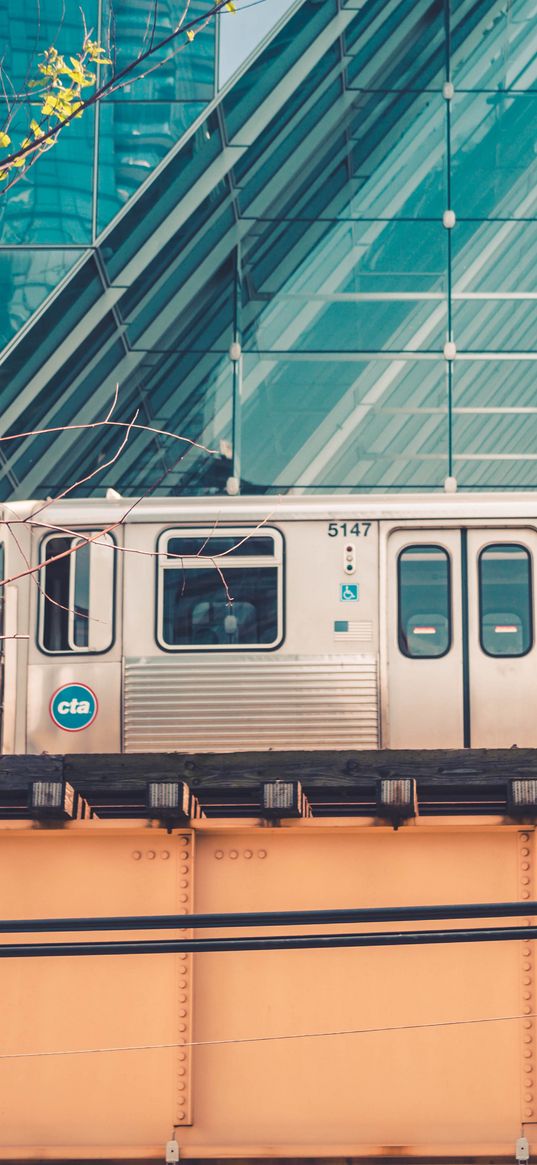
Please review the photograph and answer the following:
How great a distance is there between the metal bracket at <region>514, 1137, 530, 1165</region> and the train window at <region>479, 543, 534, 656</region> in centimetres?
442

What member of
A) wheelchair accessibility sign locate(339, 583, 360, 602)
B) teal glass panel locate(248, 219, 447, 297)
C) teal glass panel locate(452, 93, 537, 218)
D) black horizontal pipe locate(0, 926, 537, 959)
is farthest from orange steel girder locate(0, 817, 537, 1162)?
teal glass panel locate(452, 93, 537, 218)

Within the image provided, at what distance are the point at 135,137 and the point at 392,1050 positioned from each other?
14548 mm

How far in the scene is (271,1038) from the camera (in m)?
8.88

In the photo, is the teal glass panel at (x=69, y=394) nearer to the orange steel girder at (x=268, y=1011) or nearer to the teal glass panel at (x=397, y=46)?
the teal glass panel at (x=397, y=46)

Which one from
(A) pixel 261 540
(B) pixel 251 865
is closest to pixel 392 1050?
(B) pixel 251 865

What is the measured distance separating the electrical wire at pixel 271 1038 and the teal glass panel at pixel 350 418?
13.2m

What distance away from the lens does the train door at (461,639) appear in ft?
39.0

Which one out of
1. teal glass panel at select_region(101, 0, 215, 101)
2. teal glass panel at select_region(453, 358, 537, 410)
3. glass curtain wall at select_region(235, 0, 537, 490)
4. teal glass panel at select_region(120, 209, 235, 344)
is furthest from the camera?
teal glass panel at select_region(453, 358, 537, 410)

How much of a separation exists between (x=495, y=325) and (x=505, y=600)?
A: 1064 centimetres

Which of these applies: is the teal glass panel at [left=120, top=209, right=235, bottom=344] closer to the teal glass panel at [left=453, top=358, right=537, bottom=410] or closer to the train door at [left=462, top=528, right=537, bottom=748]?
the teal glass panel at [left=453, top=358, right=537, bottom=410]

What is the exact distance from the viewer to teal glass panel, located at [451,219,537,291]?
71.6 ft

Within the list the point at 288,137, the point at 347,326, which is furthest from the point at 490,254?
the point at 288,137

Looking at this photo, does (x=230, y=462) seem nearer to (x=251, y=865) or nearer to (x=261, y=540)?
(x=261, y=540)

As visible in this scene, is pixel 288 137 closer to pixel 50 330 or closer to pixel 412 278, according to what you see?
pixel 412 278
